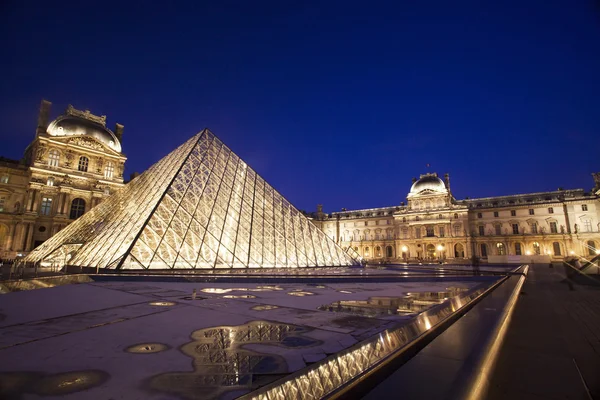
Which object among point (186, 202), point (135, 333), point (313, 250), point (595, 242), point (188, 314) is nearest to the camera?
point (135, 333)

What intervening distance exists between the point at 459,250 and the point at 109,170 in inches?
2082

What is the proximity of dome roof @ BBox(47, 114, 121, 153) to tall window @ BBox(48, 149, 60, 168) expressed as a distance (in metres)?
3.35

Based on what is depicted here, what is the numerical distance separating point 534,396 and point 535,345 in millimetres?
1324

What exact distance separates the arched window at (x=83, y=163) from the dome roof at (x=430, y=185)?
164 ft

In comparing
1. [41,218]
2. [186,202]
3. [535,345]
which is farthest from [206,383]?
[41,218]

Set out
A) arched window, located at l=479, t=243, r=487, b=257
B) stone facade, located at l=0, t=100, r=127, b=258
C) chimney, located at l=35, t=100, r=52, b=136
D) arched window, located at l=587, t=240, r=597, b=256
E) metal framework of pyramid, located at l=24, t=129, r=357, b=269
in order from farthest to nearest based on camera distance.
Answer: arched window, located at l=479, t=243, r=487, b=257 < arched window, located at l=587, t=240, r=597, b=256 < chimney, located at l=35, t=100, r=52, b=136 < stone facade, located at l=0, t=100, r=127, b=258 < metal framework of pyramid, located at l=24, t=129, r=357, b=269

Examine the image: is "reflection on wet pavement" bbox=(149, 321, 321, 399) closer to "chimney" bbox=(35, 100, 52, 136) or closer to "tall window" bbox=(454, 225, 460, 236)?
"chimney" bbox=(35, 100, 52, 136)

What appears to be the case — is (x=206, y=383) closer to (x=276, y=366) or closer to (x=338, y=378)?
(x=276, y=366)

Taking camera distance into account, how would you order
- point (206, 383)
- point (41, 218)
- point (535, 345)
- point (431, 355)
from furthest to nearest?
point (41, 218), point (535, 345), point (431, 355), point (206, 383)

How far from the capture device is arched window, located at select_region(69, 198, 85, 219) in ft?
111

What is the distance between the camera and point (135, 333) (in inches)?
111

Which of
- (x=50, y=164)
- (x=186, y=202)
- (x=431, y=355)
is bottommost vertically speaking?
(x=431, y=355)

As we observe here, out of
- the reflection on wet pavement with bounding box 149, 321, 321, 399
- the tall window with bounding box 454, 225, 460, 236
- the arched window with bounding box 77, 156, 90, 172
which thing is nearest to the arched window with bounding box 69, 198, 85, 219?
the arched window with bounding box 77, 156, 90, 172

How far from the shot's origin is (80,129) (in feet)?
123
